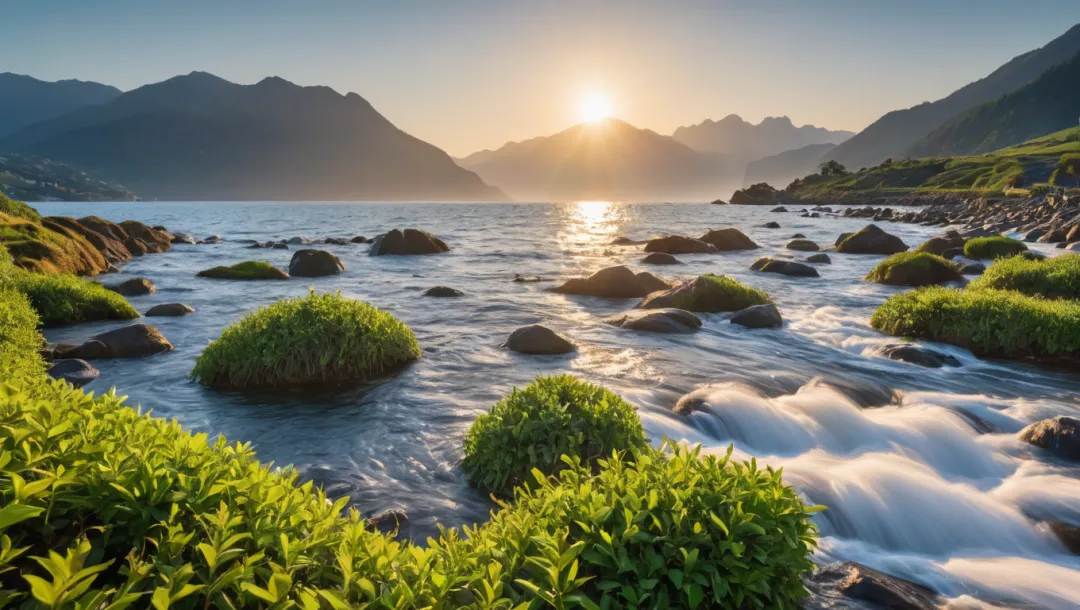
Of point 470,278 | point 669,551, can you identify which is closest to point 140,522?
point 669,551

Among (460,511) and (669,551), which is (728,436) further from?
(669,551)

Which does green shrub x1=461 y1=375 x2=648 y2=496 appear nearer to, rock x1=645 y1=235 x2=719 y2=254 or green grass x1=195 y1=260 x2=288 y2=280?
green grass x1=195 y1=260 x2=288 y2=280

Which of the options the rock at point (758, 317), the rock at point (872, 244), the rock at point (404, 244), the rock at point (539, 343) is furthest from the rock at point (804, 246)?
the rock at point (539, 343)

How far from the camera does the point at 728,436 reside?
33.5 feet

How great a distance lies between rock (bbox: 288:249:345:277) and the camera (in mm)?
31266

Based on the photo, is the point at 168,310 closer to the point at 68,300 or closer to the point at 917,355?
the point at 68,300

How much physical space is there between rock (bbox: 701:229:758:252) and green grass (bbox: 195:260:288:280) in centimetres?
3168

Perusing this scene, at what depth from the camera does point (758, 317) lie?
62.7ft

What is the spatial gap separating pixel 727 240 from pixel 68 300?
136 ft

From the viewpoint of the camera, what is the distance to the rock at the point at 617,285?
24844 millimetres

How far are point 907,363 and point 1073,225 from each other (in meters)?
36.2

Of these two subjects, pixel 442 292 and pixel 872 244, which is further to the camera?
pixel 872 244

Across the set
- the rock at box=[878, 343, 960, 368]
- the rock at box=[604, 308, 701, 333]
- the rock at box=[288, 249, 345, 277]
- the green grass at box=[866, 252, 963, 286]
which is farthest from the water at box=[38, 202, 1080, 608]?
the rock at box=[288, 249, 345, 277]

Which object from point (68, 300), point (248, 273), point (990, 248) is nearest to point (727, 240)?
point (990, 248)
